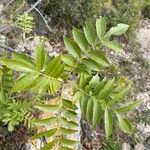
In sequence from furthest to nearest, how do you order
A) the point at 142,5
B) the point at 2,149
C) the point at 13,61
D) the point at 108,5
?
the point at 142,5 → the point at 108,5 → the point at 2,149 → the point at 13,61

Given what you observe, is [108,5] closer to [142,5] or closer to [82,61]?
[142,5]

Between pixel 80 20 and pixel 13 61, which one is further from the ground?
pixel 80 20

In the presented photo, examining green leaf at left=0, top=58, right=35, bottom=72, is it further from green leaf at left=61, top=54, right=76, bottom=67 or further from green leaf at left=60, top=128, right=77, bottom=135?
green leaf at left=60, top=128, right=77, bottom=135

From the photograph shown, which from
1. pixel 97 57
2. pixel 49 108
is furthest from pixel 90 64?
pixel 49 108

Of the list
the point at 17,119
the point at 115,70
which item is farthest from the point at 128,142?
the point at 17,119

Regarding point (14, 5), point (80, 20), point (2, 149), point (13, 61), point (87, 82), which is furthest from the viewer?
point (80, 20)

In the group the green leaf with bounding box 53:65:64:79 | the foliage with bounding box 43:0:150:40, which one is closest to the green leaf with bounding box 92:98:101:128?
the green leaf with bounding box 53:65:64:79

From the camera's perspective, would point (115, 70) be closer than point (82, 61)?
No

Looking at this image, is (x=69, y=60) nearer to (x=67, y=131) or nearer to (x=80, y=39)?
(x=80, y=39)

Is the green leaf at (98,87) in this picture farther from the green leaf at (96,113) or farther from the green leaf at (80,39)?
the green leaf at (80,39)
